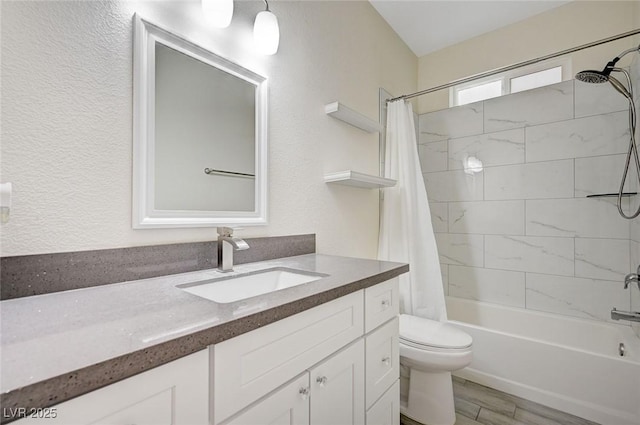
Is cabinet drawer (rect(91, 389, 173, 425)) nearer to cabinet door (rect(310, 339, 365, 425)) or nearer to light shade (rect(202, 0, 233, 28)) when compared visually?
cabinet door (rect(310, 339, 365, 425))

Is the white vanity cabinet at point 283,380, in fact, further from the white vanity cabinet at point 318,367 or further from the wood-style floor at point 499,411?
the wood-style floor at point 499,411

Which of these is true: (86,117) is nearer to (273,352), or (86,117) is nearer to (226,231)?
(226,231)

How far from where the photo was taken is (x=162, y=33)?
106 centimetres

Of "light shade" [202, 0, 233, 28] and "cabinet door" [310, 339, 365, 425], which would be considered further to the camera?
"light shade" [202, 0, 233, 28]

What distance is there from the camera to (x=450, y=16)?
246 cm

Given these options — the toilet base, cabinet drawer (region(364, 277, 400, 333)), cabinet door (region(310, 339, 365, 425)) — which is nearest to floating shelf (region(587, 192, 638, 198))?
the toilet base

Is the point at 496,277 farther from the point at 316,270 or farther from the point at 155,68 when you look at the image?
the point at 155,68

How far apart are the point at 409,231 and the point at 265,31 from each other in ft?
5.15

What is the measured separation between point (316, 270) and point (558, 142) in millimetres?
2324

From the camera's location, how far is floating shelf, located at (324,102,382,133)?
1780 mm

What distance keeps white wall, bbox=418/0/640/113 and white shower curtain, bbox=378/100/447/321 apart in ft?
3.21

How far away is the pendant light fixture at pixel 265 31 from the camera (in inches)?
52.8

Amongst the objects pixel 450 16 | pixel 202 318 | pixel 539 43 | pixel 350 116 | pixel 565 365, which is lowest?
pixel 565 365

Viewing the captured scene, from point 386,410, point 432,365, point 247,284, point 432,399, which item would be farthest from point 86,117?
point 432,399
